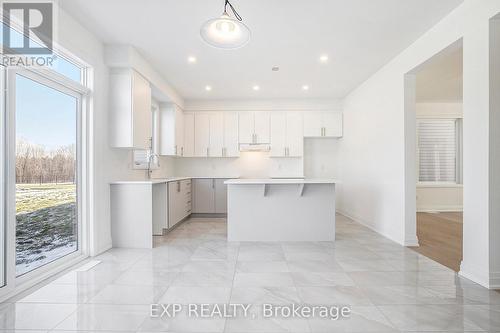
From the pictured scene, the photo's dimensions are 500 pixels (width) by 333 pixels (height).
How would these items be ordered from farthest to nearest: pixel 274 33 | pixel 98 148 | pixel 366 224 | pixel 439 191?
pixel 439 191, pixel 366 224, pixel 98 148, pixel 274 33

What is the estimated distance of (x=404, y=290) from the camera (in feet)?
8.06

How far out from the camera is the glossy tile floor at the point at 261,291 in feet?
6.37

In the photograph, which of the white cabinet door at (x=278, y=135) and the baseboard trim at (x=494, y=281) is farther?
the white cabinet door at (x=278, y=135)

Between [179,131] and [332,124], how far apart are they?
3.70 m

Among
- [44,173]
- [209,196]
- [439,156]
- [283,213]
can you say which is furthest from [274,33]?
[439,156]

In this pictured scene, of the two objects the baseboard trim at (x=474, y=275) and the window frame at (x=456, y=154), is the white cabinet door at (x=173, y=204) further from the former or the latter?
the window frame at (x=456, y=154)

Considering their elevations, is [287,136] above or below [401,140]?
above

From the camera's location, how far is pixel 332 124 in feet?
21.6

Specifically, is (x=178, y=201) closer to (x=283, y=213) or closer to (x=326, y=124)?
(x=283, y=213)

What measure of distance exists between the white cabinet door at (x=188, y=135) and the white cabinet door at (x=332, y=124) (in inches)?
130

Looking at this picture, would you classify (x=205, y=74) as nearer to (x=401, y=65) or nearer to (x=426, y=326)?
(x=401, y=65)

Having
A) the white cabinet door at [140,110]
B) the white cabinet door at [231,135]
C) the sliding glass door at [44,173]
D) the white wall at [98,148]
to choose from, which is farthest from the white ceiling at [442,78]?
A: the sliding glass door at [44,173]

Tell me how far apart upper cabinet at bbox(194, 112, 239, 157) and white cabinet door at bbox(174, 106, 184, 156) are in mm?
368

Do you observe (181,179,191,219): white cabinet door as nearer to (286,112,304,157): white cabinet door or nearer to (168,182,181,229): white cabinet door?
(168,182,181,229): white cabinet door
